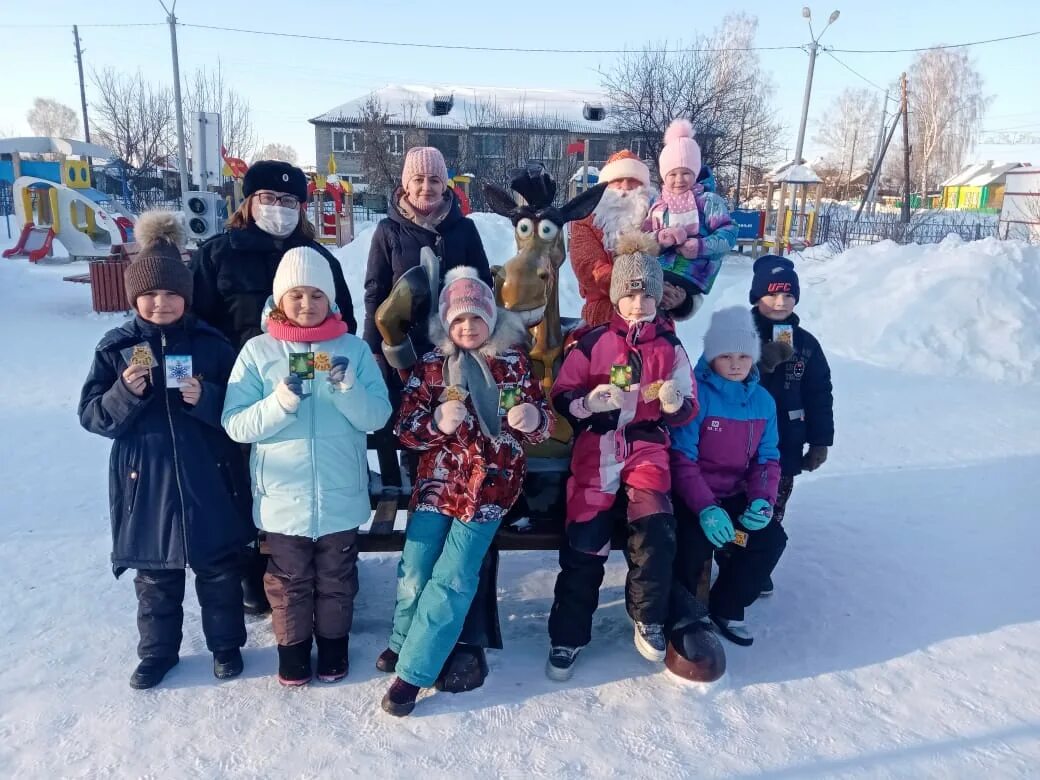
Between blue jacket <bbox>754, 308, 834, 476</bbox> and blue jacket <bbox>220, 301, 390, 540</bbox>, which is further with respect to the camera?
blue jacket <bbox>754, 308, 834, 476</bbox>

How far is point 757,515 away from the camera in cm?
289

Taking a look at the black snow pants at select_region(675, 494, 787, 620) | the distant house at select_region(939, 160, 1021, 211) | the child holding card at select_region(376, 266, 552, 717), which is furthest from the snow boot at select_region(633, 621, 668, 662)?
the distant house at select_region(939, 160, 1021, 211)

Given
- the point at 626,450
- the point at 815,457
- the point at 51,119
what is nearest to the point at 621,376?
the point at 626,450

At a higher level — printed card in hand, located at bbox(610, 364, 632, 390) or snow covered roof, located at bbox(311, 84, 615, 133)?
snow covered roof, located at bbox(311, 84, 615, 133)

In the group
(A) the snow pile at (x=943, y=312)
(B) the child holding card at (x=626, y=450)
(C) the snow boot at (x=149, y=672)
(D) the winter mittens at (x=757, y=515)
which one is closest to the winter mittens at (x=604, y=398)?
(B) the child holding card at (x=626, y=450)

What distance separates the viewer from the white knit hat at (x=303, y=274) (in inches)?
101

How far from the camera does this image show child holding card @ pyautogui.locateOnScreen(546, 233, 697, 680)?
8.99 ft

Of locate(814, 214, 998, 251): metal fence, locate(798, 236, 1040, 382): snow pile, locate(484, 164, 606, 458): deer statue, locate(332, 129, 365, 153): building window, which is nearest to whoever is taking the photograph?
locate(484, 164, 606, 458): deer statue

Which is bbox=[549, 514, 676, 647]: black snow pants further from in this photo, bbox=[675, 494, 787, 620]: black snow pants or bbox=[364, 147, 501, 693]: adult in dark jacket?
bbox=[364, 147, 501, 693]: adult in dark jacket

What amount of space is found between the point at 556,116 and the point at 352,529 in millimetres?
42262

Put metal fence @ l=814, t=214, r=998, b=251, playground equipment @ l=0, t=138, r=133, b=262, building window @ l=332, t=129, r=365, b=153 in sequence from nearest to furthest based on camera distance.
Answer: playground equipment @ l=0, t=138, r=133, b=262 < metal fence @ l=814, t=214, r=998, b=251 < building window @ l=332, t=129, r=365, b=153

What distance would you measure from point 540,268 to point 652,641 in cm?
157

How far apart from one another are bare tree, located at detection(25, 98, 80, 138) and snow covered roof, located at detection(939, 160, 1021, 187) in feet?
235

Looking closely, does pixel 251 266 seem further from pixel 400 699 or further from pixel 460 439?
pixel 400 699
